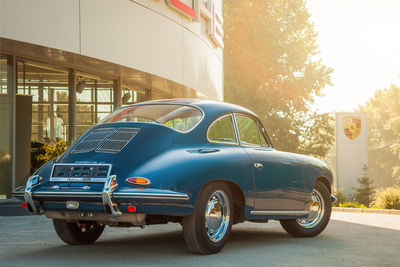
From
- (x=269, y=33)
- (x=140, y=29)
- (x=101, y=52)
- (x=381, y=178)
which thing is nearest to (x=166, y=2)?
(x=140, y=29)

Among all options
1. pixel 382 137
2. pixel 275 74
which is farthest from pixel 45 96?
pixel 382 137

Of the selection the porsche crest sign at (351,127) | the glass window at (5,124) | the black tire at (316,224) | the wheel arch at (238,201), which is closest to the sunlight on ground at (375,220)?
the black tire at (316,224)

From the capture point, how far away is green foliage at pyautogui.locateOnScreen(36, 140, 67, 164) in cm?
1451

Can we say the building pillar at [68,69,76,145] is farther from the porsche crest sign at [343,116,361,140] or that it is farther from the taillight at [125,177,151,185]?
the porsche crest sign at [343,116,361,140]

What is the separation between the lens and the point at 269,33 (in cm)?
4519

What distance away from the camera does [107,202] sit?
19.1ft

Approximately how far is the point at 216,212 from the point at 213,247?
1.25ft

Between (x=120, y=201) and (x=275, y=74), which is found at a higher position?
(x=275, y=74)

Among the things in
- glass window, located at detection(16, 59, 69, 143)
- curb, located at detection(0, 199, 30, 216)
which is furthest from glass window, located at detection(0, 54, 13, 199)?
curb, located at detection(0, 199, 30, 216)

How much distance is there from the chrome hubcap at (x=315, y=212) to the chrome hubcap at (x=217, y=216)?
6.76 feet

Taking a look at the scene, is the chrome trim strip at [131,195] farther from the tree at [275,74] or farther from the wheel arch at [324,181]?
the tree at [275,74]

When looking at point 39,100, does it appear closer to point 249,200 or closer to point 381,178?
point 249,200

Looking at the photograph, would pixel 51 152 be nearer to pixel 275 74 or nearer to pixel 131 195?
pixel 131 195

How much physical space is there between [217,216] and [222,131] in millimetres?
1076
